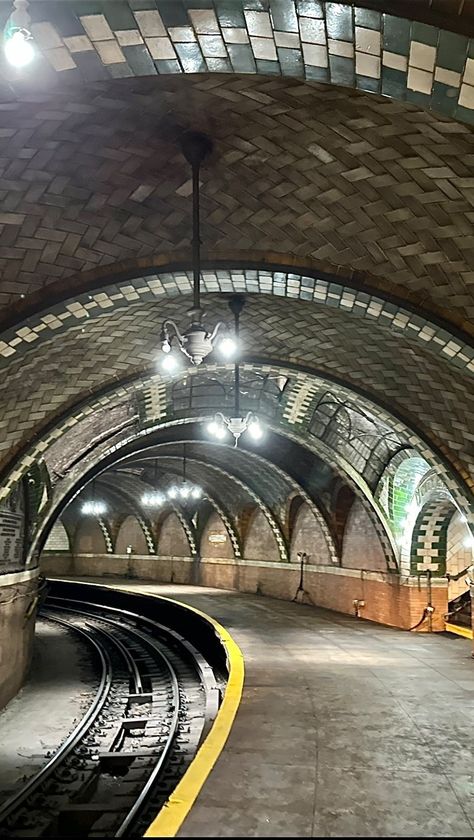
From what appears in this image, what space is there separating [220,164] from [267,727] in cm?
480

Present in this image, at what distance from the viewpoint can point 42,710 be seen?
11.1 meters

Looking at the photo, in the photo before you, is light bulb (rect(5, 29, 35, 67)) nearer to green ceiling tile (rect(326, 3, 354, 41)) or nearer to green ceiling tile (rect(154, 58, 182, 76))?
green ceiling tile (rect(154, 58, 182, 76))

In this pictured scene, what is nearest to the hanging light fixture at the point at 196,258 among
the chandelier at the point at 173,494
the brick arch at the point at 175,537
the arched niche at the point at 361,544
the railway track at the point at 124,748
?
the railway track at the point at 124,748

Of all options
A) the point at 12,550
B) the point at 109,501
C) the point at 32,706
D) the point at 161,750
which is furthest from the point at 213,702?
the point at 109,501

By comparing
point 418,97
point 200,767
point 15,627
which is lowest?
point 200,767

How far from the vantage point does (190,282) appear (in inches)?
273

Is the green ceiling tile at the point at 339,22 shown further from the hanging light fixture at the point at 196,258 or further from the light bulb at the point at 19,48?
the hanging light fixture at the point at 196,258

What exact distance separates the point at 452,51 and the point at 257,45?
1.01 m

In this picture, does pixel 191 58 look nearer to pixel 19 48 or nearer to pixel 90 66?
pixel 90 66

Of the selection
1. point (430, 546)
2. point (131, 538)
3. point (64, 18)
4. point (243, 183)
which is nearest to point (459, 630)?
point (430, 546)

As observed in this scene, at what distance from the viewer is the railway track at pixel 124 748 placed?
7.08m

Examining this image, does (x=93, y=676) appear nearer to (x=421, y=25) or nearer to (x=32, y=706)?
(x=32, y=706)

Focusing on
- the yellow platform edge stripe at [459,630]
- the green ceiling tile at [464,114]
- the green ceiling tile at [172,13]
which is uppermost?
the green ceiling tile at [172,13]

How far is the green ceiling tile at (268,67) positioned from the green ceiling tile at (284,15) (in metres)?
0.25
